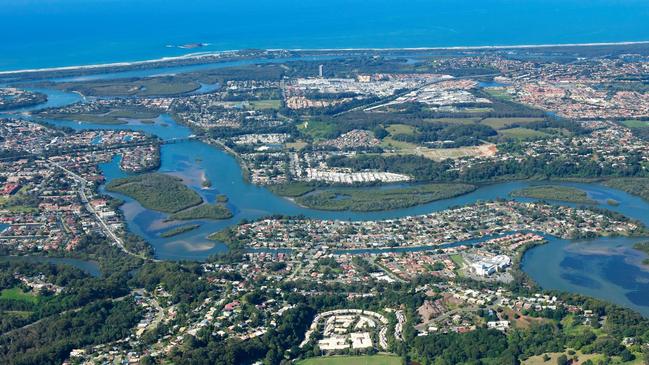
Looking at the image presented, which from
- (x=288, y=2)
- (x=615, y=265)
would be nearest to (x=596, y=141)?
(x=615, y=265)

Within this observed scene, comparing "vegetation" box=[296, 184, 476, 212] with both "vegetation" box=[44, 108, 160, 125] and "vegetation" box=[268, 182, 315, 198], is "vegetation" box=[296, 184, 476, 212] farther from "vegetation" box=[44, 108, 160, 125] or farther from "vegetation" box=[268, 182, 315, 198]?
"vegetation" box=[44, 108, 160, 125]

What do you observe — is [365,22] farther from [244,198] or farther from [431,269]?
[431,269]

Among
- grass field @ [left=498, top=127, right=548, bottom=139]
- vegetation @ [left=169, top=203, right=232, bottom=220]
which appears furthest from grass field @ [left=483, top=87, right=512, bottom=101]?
vegetation @ [left=169, top=203, right=232, bottom=220]

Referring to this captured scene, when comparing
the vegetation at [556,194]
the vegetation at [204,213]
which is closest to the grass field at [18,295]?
the vegetation at [204,213]

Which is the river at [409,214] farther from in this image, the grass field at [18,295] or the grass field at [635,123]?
the grass field at [635,123]

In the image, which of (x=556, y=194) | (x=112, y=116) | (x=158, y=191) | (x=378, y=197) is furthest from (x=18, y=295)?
(x=112, y=116)

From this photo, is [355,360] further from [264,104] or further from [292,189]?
[264,104]
